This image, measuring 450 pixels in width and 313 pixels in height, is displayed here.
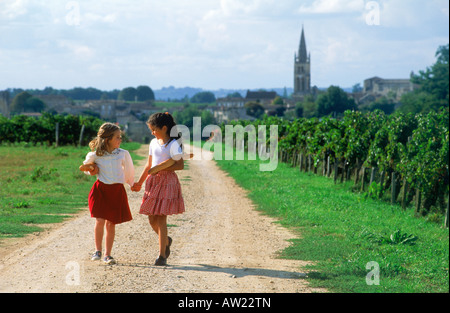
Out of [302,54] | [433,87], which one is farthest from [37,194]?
[302,54]

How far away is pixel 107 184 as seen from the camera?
23.0 ft

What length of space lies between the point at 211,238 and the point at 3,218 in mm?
3969

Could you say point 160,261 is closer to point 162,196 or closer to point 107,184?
point 162,196

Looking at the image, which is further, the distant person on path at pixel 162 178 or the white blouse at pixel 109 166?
the white blouse at pixel 109 166

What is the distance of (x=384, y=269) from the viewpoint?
6965 millimetres

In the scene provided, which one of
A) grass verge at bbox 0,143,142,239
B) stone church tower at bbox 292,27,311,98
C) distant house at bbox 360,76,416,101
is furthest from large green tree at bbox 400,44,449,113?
distant house at bbox 360,76,416,101

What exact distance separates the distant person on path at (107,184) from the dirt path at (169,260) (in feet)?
1.47

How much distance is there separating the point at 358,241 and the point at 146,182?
141 inches

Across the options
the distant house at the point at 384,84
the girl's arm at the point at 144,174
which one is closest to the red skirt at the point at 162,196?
the girl's arm at the point at 144,174

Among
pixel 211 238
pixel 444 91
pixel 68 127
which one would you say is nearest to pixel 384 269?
pixel 211 238

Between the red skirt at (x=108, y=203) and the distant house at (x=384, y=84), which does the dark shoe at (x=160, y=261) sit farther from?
the distant house at (x=384, y=84)

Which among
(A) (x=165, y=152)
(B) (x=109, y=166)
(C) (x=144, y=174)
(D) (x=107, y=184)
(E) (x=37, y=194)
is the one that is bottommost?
(E) (x=37, y=194)

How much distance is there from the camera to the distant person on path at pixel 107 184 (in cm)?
696
